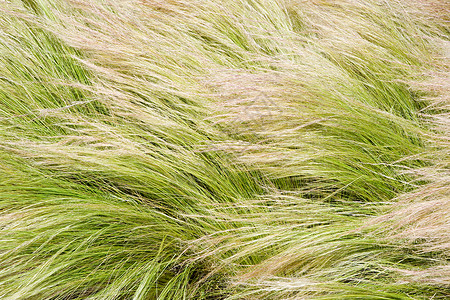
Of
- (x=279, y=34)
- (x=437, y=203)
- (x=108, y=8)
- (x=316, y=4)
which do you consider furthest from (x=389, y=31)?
(x=108, y=8)

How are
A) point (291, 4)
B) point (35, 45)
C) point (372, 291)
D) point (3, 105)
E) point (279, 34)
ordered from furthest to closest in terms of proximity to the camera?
point (291, 4), point (279, 34), point (35, 45), point (3, 105), point (372, 291)

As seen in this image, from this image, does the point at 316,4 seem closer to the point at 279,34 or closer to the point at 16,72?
the point at 279,34

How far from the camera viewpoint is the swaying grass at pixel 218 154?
132cm

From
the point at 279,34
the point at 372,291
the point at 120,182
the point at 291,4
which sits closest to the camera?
the point at 372,291

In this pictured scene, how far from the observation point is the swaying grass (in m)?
1.32

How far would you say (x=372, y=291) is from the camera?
1205 mm

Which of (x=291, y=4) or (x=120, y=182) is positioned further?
(x=291, y=4)

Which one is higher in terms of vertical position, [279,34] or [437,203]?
[279,34]

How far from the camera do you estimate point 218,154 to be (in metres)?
1.61

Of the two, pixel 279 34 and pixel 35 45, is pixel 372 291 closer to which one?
pixel 279 34

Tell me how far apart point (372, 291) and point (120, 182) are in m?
0.92

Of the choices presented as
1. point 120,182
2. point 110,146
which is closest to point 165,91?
point 110,146

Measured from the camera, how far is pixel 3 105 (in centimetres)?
169

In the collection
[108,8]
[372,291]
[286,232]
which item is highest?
[108,8]
